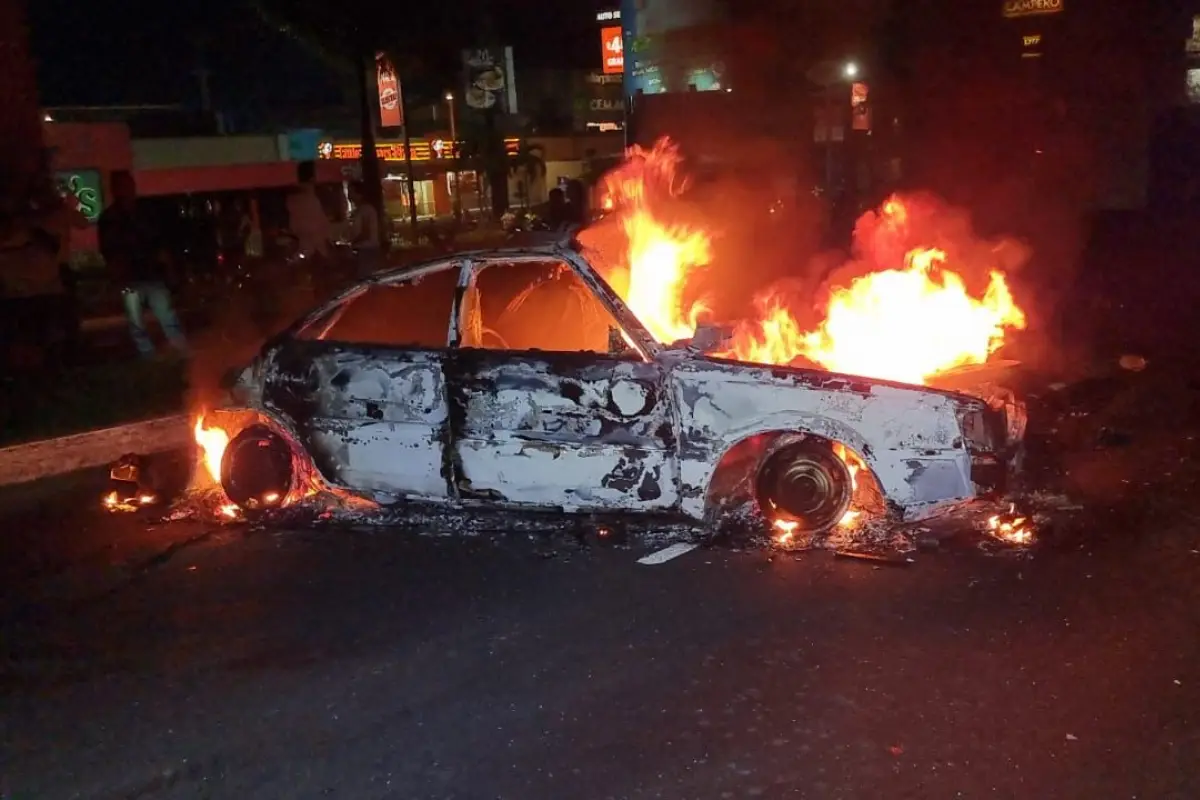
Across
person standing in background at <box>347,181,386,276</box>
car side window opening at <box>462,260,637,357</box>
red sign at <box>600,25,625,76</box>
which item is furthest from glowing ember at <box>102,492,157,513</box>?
red sign at <box>600,25,625,76</box>

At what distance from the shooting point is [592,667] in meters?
4.31

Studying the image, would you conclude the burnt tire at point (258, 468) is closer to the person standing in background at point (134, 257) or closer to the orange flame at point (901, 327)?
the orange flame at point (901, 327)

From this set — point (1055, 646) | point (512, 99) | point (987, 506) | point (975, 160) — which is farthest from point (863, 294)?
point (512, 99)

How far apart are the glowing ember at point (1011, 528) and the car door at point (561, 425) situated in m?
1.67

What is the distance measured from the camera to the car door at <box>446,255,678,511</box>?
556cm

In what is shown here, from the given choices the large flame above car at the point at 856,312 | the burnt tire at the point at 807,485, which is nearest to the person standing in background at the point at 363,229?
the large flame above car at the point at 856,312

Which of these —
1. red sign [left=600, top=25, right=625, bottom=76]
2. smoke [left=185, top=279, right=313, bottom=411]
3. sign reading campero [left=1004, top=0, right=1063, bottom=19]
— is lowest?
smoke [left=185, top=279, right=313, bottom=411]

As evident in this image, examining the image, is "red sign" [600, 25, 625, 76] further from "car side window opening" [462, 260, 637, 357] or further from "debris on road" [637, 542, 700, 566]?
"debris on road" [637, 542, 700, 566]

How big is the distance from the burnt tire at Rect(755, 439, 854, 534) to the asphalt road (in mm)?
288

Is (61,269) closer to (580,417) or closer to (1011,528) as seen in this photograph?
(580,417)

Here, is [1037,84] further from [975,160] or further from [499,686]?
[499,686]

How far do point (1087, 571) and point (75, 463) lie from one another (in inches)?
266

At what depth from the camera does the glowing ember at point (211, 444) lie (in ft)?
21.5

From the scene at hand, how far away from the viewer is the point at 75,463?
799cm
